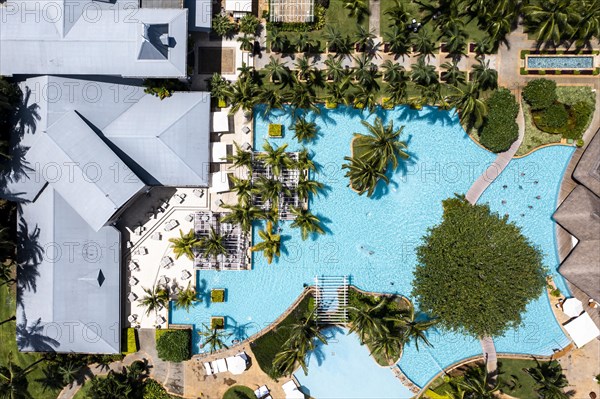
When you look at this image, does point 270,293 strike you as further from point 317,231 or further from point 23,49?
point 23,49

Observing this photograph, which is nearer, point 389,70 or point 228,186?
point 389,70

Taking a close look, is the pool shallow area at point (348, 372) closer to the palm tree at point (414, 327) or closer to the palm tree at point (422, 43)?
the palm tree at point (414, 327)

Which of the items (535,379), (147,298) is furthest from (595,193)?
(147,298)

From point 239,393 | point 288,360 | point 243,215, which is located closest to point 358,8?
point 243,215

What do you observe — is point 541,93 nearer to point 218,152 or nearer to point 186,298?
point 218,152

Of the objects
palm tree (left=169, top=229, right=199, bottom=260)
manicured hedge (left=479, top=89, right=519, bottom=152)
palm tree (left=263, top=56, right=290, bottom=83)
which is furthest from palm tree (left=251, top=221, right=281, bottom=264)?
manicured hedge (left=479, top=89, right=519, bottom=152)

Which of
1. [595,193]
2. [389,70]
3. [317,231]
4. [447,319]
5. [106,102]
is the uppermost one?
[389,70]

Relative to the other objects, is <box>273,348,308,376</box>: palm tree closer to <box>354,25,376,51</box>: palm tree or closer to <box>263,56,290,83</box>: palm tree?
<box>263,56,290,83</box>: palm tree

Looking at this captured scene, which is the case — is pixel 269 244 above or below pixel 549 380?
above
